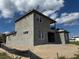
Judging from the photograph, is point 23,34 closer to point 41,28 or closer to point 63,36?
point 41,28

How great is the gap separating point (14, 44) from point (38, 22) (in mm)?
8709

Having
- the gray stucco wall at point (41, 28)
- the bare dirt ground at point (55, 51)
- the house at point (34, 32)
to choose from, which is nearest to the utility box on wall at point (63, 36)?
the house at point (34, 32)

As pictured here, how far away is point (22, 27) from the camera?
31828 millimetres

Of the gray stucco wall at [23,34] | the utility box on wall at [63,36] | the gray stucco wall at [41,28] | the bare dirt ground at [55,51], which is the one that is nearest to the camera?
the bare dirt ground at [55,51]

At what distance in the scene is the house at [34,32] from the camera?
92.9ft

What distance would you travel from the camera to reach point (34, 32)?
91.5 ft

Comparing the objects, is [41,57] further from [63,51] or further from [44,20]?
[44,20]

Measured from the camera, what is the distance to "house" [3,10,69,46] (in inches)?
1115

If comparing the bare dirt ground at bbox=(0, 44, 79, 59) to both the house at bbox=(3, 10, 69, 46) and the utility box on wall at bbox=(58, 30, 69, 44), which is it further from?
the utility box on wall at bbox=(58, 30, 69, 44)

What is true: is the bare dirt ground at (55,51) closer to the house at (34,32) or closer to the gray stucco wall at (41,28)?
the gray stucco wall at (41,28)

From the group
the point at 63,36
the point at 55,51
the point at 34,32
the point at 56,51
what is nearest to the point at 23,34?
the point at 34,32

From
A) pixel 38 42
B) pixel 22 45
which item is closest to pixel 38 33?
pixel 38 42

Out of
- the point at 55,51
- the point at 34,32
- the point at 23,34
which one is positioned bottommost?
the point at 55,51

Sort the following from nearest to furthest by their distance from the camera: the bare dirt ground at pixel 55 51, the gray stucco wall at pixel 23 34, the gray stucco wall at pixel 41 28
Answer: the bare dirt ground at pixel 55 51 → the gray stucco wall at pixel 41 28 → the gray stucco wall at pixel 23 34
